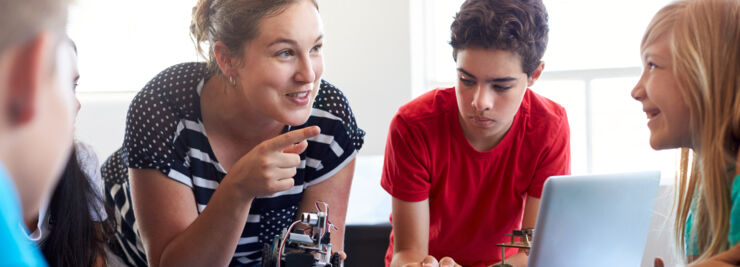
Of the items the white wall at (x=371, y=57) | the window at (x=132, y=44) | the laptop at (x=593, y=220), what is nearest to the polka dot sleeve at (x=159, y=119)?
the laptop at (x=593, y=220)

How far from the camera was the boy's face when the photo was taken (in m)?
1.67

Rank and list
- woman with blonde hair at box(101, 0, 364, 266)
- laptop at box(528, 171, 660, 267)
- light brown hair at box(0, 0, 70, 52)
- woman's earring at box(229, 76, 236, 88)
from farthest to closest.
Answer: woman's earring at box(229, 76, 236, 88), woman with blonde hair at box(101, 0, 364, 266), laptop at box(528, 171, 660, 267), light brown hair at box(0, 0, 70, 52)

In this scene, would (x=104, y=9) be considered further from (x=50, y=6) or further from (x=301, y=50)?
(x=50, y=6)

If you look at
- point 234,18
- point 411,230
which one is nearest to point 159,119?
point 234,18

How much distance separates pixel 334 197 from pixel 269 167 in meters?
0.35

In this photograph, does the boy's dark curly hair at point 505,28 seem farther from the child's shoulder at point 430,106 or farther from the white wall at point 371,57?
the white wall at point 371,57

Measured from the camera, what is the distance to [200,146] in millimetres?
1520

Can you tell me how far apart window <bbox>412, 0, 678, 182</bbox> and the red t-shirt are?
2.02 metres

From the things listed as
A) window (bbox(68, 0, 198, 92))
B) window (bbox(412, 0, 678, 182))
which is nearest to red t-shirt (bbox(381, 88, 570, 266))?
window (bbox(412, 0, 678, 182))

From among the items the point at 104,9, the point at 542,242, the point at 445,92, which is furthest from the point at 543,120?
the point at 104,9

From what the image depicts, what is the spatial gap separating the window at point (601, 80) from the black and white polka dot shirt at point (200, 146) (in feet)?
7.83

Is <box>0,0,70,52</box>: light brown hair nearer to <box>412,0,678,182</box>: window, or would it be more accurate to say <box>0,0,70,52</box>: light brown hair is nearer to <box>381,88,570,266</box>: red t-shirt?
<box>381,88,570,266</box>: red t-shirt

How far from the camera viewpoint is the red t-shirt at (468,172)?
1780 mm

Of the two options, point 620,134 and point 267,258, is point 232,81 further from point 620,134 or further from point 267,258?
point 620,134
